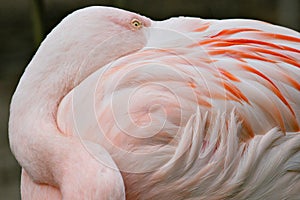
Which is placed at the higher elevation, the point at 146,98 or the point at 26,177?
the point at 146,98

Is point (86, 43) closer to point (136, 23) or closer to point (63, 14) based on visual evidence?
point (136, 23)

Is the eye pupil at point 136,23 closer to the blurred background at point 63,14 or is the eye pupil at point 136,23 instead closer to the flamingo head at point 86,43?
the flamingo head at point 86,43

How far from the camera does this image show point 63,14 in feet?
20.4

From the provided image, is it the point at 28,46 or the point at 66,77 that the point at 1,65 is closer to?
the point at 28,46

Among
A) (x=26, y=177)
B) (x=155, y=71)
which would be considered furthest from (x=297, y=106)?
(x=26, y=177)

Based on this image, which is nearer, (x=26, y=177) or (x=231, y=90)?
(x=231, y=90)

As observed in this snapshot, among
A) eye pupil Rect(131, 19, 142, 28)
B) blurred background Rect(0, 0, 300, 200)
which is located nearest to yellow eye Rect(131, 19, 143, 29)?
eye pupil Rect(131, 19, 142, 28)

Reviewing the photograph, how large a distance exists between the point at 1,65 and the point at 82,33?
3.82m

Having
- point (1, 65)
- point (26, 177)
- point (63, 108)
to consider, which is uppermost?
point (63, 108)

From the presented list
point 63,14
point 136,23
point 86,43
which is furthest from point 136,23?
point 63,14

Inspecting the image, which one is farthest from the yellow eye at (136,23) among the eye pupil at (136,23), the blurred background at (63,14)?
the blurred background at (63,14)

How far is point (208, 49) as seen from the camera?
2.30 m

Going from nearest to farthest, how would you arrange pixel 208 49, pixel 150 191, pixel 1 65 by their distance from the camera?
pixel 150 191 → pixel 208 49 → pixel 1 65

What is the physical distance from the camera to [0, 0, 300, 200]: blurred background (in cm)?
566
